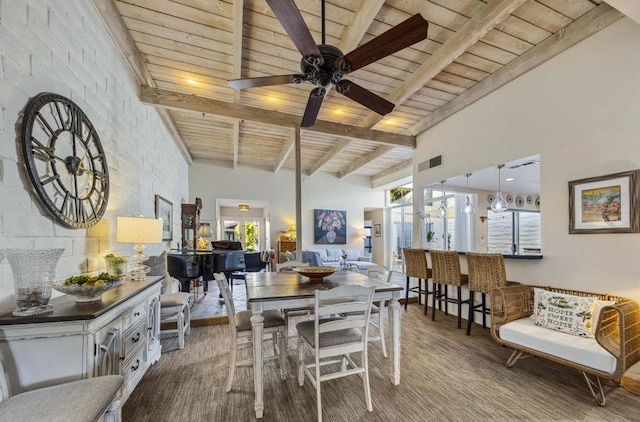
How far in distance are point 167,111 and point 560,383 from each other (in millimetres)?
6089

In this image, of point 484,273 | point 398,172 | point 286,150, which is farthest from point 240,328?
point 398,172

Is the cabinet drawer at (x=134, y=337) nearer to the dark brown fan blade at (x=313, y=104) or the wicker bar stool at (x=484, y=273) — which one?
the dark brown fan blade at (x=313, y=104)

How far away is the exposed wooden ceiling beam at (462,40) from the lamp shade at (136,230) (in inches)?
136

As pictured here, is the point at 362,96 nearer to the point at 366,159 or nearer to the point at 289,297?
the point at 289,297

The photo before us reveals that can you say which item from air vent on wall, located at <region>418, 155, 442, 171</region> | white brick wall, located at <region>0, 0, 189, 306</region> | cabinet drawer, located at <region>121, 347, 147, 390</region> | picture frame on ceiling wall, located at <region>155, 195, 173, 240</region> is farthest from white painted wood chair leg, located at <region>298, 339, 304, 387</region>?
air vent on wall, located at <region>418, 155, 442, 171</region>

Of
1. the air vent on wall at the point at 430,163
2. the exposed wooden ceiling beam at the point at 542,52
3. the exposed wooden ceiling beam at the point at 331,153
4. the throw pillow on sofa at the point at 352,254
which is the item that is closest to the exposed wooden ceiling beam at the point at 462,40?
the exposed wooden ceiling beam at the point at 542,52

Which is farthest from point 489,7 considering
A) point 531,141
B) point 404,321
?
point 404,321

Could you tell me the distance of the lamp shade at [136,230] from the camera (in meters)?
2.41

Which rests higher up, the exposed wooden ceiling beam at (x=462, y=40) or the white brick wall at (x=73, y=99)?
the exposed wooden ceiling beam at (x=462, y=40)

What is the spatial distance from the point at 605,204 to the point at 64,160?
14.9ft

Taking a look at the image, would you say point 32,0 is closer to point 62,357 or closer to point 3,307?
point 3,307

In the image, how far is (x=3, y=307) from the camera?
1422mm

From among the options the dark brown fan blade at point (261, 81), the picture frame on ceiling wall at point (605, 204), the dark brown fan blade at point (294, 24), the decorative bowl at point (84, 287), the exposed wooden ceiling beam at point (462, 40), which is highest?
the exposed wooden ceiling beam at point (462, 40)

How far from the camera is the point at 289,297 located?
2.00 m
